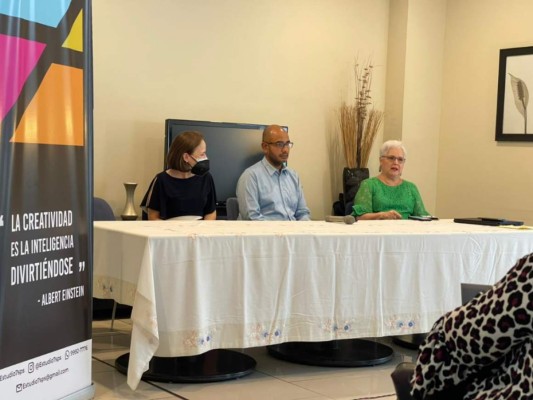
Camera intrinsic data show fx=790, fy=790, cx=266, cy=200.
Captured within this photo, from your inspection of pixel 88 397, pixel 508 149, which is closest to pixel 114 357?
pixel 88 397

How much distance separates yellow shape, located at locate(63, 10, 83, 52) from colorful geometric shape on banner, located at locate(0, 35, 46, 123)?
0.21 meters

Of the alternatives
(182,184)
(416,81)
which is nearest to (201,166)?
(182,184)

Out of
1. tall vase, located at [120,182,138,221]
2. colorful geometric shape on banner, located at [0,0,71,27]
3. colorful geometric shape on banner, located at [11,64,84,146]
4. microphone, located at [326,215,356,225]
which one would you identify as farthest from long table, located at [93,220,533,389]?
tall vase, located at [120,182,138,221]

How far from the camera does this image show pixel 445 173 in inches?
284

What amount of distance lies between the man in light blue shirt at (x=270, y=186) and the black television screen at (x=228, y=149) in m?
0.94

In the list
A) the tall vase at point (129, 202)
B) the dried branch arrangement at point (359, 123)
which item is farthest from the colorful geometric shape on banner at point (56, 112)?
the dried branch arrangement at point (359, 123)

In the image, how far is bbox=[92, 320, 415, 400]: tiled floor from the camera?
3.40 m

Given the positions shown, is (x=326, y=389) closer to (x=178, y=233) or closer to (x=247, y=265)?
(x=247, y=265)

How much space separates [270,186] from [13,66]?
2.43 meters

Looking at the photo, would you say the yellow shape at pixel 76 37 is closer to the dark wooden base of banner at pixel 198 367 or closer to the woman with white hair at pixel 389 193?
the dark wooden base of banner at pixel 198 367

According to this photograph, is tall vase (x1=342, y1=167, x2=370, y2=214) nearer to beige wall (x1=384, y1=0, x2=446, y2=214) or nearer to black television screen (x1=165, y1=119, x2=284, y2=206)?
beige wall (x1=384, y1=0, x2=446, y2=214)

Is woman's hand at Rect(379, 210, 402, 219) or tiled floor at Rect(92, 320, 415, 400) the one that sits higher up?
woman's hand at Rect(379, 210, 402, 219)

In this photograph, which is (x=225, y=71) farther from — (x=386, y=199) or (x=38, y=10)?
(x=38, y=10)

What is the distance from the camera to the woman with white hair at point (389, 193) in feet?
16.1
